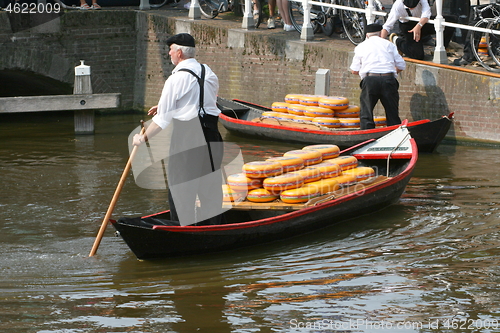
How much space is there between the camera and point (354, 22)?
1348 centimetres

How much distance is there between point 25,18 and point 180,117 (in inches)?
387

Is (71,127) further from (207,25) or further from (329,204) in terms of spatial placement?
(329,204)

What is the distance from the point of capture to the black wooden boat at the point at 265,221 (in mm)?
6352

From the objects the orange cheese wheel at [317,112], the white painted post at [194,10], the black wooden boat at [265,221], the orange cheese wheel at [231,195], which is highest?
the white painted post at [194,10]

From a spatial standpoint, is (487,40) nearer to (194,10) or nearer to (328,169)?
(328,169)

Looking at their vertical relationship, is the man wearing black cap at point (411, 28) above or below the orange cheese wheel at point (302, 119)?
above

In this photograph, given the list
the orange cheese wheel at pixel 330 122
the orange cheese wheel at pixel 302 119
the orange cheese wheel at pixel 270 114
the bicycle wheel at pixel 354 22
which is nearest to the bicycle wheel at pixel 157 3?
the bicycle wheel at pixel 354 22

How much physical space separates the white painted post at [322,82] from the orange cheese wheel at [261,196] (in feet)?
18.7

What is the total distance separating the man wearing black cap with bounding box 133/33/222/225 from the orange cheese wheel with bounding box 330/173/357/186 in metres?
1.53

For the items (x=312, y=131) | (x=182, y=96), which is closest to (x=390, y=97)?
(x=312, y=131)

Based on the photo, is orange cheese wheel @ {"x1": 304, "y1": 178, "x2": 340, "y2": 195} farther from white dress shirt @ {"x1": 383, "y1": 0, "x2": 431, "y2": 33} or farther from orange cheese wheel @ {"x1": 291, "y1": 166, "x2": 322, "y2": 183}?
white dress shirt @ {"x1": 383, "y1": 0, "x2": 431, "y2": 33}

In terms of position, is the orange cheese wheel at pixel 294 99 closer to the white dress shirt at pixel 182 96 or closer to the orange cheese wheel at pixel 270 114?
the orange cheese wheel at pixel 270 114

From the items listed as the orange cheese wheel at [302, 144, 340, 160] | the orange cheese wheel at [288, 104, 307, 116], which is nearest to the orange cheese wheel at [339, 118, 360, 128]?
the orange cheese wheel at [288, 104, 307, 116]

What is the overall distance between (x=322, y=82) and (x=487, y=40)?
2.73 metres
